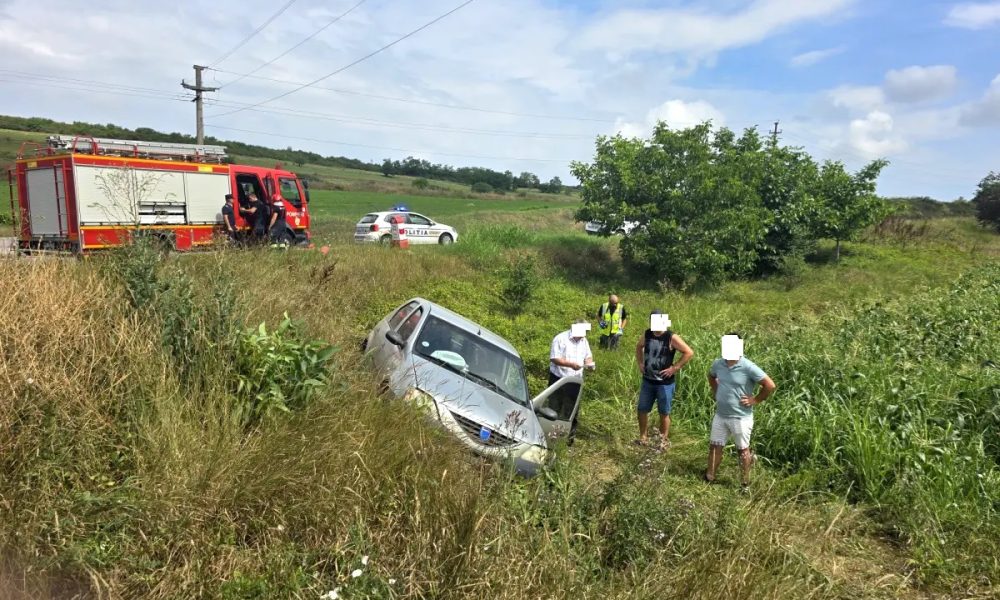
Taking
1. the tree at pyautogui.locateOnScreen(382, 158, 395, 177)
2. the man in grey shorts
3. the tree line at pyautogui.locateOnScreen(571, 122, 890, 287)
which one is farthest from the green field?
the tree at pyautogui.locateOnScreen(382, 158, 395, 177)

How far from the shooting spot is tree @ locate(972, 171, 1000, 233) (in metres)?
38.9

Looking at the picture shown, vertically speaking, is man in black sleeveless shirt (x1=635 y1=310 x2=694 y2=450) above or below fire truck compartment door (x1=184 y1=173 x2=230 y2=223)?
below

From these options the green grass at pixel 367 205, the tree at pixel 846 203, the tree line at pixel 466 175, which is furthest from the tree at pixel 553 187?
the tree at pixel 846 203

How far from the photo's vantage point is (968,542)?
458cm

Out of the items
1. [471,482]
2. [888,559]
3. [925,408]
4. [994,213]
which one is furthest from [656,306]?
[994,213]

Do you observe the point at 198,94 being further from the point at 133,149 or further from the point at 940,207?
the point at 940,207

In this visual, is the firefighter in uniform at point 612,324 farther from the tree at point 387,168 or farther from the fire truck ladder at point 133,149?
the tree at point 387,168

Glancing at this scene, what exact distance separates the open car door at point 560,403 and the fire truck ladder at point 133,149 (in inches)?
415

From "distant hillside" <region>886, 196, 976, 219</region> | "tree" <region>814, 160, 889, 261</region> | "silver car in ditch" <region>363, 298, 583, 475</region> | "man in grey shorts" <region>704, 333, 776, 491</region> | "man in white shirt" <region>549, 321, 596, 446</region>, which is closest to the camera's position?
"silver car in ditch" <region>363, 298, 583, 475</region>

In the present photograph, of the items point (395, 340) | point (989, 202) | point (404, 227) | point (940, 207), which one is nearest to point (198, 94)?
point (404, 227)

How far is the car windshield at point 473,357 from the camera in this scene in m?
5.75

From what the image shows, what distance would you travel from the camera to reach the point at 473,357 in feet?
20.1

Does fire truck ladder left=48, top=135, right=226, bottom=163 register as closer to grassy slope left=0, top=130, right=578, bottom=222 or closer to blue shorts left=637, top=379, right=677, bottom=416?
blue shorts left=637, top=379, right=677, bottom=416

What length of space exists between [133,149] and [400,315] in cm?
828
